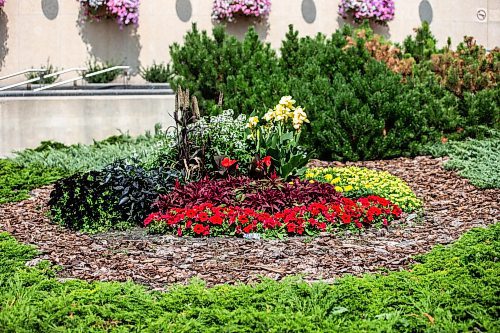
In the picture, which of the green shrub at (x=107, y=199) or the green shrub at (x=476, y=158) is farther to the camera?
the green shrub at (x=476, y=158)

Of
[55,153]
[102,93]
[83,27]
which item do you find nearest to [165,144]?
[55,153]

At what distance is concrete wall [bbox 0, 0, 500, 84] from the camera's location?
14.2 m

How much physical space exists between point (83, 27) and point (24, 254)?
9618 millimetres

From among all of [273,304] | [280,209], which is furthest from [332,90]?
[273,304]

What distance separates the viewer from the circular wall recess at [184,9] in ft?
49.1

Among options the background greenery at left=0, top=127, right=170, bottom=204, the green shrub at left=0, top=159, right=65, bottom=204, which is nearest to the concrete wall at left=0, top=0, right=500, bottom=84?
the background greenery at left=0, top=127, right=170, bottom=204

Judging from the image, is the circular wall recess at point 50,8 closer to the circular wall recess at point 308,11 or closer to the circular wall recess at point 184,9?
the circular wall recess at point 184,9

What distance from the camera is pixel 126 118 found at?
11617mm

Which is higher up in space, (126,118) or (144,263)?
(126,118)

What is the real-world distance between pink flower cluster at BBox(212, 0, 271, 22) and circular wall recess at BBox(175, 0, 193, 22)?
1.68ft

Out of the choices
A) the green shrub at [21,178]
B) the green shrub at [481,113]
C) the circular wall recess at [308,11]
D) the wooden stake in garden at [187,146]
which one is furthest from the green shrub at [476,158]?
the circular wall recess at [308,11]

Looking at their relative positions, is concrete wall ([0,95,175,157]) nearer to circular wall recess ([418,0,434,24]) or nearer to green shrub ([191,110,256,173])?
green shrub ([191,110,256,173])

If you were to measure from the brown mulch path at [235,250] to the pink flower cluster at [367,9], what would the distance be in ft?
29.5

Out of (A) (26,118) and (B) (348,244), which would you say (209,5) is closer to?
(A) (26,118)
